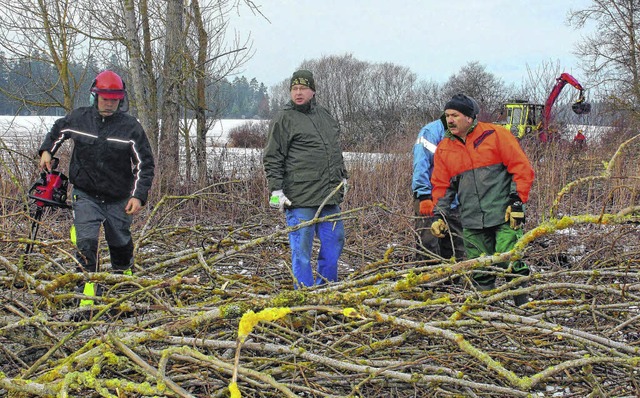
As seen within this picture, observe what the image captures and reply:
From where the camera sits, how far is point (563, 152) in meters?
8.34

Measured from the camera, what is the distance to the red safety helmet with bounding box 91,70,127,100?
137 inches

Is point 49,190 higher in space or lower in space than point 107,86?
lower

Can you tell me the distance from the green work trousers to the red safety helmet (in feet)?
8.22

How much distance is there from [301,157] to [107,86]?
1.38 m

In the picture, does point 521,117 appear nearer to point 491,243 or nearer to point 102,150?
point 491,243

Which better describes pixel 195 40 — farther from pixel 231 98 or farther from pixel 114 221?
pixel 114 221

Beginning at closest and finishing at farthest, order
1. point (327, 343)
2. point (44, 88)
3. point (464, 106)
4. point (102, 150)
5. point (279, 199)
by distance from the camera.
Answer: point (327, 343)
point (464, 106)
point (102, 150)
point (279, 199)
point (44, 88)

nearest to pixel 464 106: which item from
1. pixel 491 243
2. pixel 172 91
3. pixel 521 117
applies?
pixel 491 243

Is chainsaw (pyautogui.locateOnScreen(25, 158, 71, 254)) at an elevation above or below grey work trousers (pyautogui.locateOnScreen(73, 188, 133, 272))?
above

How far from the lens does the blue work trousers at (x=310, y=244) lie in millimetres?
3816

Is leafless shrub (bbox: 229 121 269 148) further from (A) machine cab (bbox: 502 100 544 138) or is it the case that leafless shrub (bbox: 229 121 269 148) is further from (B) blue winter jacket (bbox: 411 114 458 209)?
(A) machine cab (bbox: 502 100 544 138)

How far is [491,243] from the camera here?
144 inches

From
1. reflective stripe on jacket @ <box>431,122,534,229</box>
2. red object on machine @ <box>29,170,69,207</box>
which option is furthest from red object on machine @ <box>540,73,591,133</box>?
red object on machine @ <box>29,170,69,207</box>

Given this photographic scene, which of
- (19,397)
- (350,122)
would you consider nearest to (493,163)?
(19,397)
